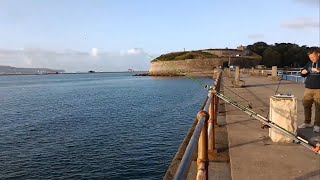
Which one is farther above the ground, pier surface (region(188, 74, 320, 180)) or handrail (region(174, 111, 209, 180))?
handrail (region(174, 111, 209, 180))

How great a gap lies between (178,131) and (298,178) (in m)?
12.8

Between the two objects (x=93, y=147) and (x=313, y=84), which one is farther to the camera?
(x=93, y=147)

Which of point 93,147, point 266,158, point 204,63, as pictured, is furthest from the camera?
point 204,63

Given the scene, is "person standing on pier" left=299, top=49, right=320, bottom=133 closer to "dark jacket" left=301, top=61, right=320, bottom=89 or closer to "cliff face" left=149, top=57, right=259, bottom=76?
"dark jacket" left=301, top=61, right=320, bottom=89

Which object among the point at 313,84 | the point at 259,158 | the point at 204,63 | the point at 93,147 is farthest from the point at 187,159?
the point at 204,63

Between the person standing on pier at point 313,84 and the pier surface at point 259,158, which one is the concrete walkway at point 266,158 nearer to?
the pier surface at point 259,158

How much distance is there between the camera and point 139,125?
20.4m

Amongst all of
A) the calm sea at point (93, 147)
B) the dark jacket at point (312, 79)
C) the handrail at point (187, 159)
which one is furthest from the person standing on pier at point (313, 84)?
the handrail at point (187, 159)

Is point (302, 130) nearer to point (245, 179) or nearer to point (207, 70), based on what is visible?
point (245, 179)

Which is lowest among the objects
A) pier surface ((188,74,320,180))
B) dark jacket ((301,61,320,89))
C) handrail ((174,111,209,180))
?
pier surface ((188,74,320,180))

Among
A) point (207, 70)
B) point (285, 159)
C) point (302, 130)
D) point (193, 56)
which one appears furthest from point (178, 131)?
point (193, 56)

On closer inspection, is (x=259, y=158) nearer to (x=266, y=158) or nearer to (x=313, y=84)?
(x=266, y=158)

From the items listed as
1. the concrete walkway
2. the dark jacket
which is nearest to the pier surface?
the concrete walkway

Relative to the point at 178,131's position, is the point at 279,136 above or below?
above
